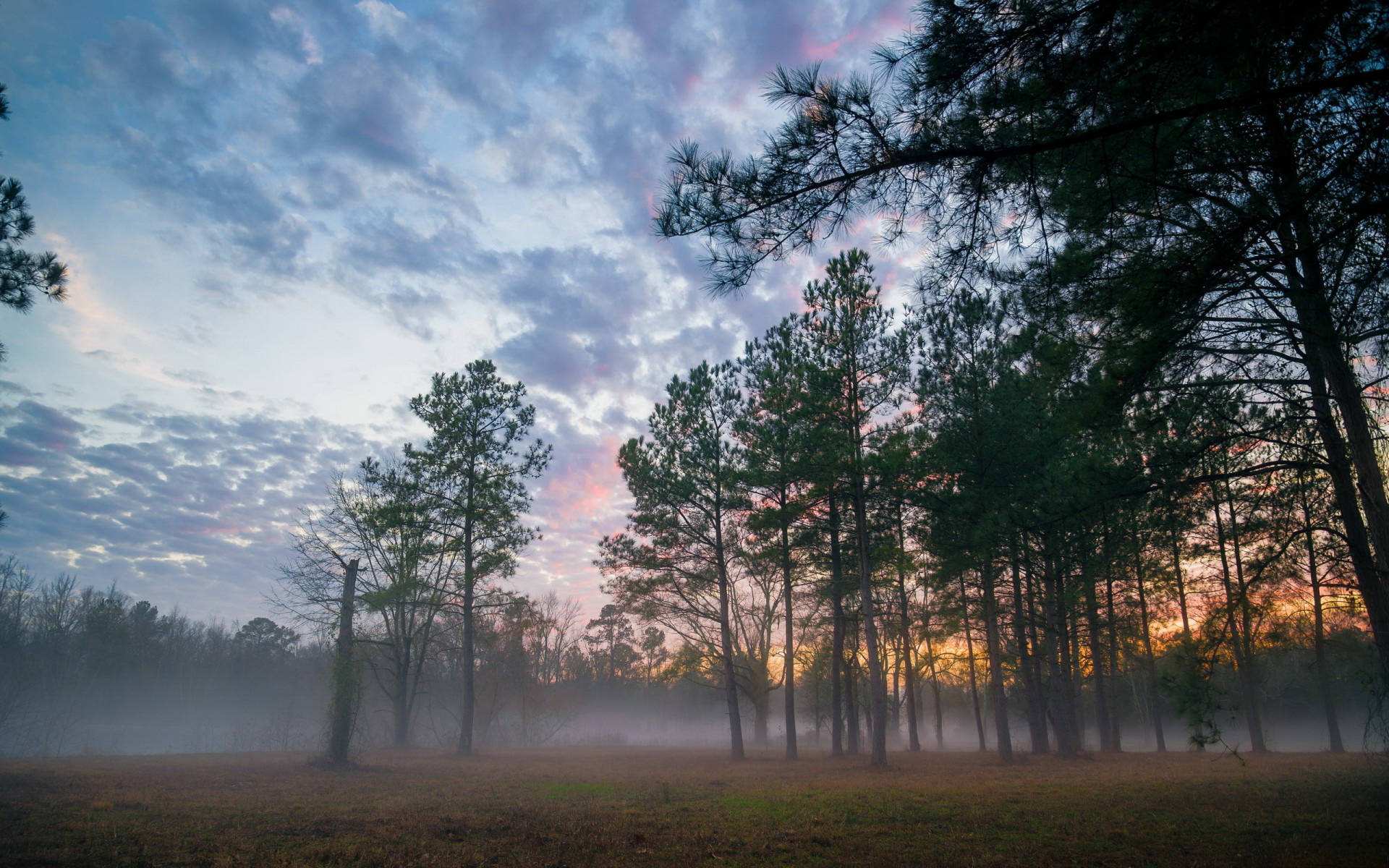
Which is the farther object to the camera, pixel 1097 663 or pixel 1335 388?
pixel 1097 663

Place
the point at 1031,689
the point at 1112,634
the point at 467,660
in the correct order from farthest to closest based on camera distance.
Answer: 1. the point at 467,660
2. the point at 1112,634
3. the point at 1031,689

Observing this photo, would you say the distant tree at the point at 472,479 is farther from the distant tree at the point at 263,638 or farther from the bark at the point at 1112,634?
the distant tree at the point at 263,638

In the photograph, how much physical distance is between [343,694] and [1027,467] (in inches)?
779

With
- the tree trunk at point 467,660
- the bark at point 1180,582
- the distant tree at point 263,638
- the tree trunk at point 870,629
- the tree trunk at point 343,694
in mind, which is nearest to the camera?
the bark at point 1180,582

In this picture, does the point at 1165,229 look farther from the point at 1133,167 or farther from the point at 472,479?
the point at 472,479

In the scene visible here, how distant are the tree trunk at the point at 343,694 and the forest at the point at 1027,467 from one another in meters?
0.09

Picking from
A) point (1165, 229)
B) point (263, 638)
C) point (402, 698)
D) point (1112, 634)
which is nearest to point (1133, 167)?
point (1165, 229)

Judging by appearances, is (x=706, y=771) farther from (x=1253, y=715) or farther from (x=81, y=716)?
(x=81, y=716)

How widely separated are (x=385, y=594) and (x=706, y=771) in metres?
12.0

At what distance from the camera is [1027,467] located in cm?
1695

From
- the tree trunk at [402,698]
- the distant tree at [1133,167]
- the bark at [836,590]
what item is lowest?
the tree trunk at [402,698]

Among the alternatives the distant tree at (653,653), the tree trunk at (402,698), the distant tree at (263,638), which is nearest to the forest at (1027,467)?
the tree trunk at (402,698)

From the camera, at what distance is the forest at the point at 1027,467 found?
4691 millimetres

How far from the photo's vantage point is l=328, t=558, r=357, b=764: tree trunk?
1709cm
